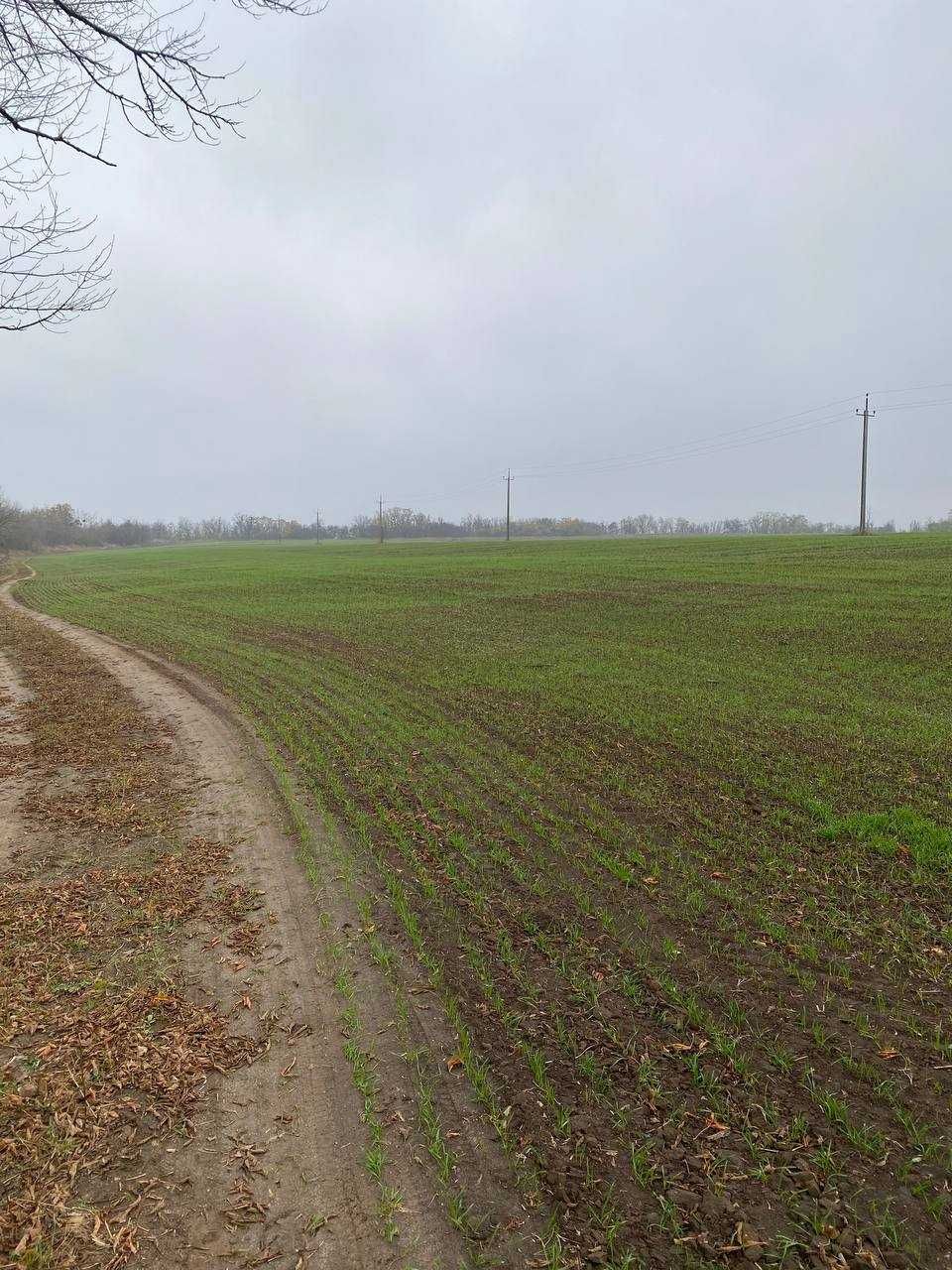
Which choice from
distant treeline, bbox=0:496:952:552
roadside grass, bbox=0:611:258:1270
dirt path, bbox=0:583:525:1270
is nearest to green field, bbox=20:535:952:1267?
dirt path, bbox=0:583:525:1270

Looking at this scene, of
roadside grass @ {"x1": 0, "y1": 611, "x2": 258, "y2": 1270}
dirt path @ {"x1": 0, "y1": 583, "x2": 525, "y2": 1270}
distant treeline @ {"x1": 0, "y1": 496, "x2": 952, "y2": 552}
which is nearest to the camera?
dirt path @ {"x1": 0, "y1": 583, "x2": 525, "y2": 1270}

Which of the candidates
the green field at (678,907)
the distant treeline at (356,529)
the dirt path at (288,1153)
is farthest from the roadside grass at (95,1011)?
the distant treeline at (356,529)

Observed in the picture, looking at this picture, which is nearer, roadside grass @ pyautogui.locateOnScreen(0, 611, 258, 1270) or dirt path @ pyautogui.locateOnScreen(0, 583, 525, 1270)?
dirt path @ pyautogui.locateOnScreen(0, 583, 525, 1270)

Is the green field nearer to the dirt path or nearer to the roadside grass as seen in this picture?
the dirt path

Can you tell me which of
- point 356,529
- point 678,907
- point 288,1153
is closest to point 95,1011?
point 288,1153

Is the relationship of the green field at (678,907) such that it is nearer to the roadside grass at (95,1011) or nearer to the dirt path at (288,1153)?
the dirt path at (288,1153)

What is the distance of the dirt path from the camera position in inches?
125

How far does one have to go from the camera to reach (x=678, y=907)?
6.02 meters

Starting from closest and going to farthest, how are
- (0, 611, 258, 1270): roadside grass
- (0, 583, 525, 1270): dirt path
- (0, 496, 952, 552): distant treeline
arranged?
(0, 583, 525, 1270): dirt path
(0, 611, 258, 1270): roadside grass
(0, 496, 952, 552): distant treeline

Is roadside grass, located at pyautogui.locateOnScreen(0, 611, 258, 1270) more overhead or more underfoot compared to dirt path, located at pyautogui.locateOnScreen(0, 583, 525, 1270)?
more overhead

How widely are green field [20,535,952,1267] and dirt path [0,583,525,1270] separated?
1.86ft

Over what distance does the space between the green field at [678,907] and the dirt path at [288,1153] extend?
0.57 meters

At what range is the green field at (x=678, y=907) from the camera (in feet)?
11.3

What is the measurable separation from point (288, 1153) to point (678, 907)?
3712 millimetres
